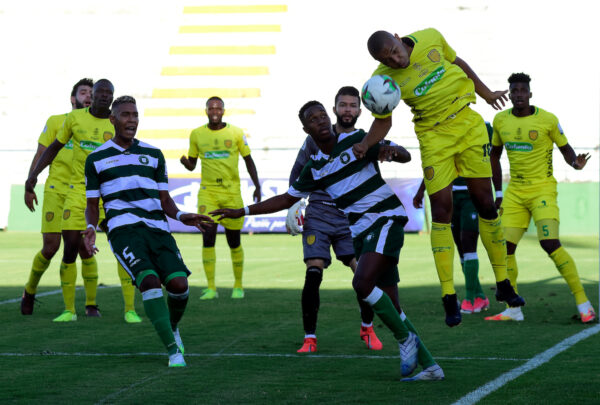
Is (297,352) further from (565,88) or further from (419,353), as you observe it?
(565,88)

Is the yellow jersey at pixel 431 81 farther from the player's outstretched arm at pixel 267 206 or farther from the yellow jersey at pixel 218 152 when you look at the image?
the yellow jersey at pixel 218 152

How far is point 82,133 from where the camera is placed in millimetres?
9102

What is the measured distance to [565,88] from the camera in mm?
33562

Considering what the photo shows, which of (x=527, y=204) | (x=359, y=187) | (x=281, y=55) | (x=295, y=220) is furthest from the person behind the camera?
(x=281, y=55)

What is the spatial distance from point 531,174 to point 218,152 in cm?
450

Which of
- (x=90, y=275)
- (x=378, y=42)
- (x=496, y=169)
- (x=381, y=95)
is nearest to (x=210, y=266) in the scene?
(x=90, y=275)

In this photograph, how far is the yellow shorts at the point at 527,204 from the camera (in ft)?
29.8

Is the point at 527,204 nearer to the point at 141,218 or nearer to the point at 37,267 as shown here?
the point at 141,218

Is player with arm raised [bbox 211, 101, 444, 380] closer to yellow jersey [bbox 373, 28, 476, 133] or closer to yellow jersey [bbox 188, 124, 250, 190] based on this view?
yellow jersey [bbox 373, 28, 476, 133]

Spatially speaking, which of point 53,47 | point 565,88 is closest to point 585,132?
point 565,88

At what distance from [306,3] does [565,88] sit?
35.4 feet

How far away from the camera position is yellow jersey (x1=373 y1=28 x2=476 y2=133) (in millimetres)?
6855

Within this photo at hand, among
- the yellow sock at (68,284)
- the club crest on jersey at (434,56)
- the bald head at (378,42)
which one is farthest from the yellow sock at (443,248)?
the yellow sock at (68,284)

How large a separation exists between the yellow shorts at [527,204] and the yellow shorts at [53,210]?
454 cm
